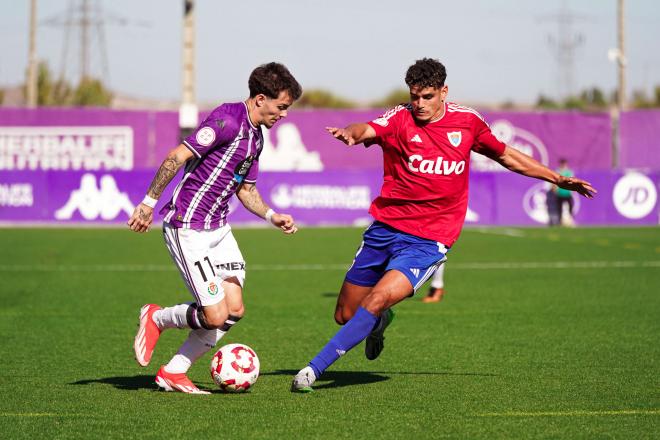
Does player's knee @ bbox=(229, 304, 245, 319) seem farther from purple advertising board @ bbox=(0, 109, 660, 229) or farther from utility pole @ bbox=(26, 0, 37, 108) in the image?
utility pole @ bbox=(26, 0, 37, 108)

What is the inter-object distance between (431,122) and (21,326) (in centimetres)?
563

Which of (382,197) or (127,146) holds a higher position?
(127,146)

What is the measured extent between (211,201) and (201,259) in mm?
413

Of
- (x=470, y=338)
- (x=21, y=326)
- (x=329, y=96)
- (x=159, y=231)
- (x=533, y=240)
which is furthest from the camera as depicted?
(x=329, y=96)

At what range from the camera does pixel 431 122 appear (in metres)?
8.20

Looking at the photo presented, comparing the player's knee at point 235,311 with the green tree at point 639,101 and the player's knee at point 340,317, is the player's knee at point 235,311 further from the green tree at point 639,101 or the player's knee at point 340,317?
the green tree at point 639,101

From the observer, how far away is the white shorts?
7.71 meters

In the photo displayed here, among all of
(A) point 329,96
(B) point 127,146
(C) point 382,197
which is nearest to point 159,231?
(B) point 127,146

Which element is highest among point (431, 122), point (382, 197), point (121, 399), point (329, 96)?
point (329, 96)

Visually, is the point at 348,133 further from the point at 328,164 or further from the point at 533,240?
the point at 328,164

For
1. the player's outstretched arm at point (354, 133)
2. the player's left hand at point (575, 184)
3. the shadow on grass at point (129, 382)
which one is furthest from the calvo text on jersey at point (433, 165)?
the shadow on grass at point (129, 382)

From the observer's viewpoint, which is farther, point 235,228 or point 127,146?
point 127,146

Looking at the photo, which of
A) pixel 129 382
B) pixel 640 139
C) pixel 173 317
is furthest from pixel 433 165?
pixel 640 139

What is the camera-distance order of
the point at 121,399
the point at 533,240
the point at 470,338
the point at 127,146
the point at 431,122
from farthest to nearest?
the point at 127,146
the point at 533,240
the point at 470,338
the point at 431,122
the point at 121,399
